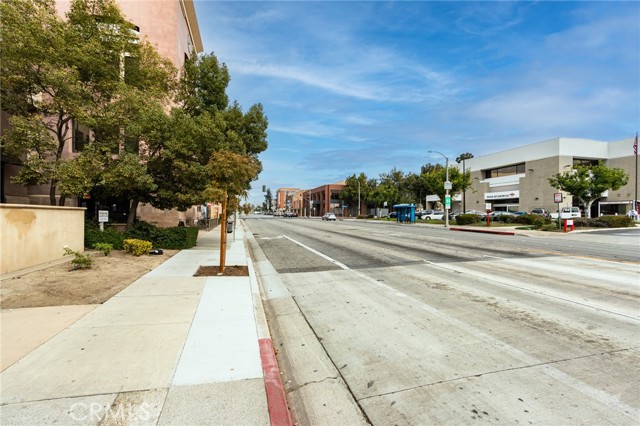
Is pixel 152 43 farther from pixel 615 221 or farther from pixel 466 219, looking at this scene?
pixel 615 221

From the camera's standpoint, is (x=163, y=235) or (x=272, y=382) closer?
(x=272, y=382)

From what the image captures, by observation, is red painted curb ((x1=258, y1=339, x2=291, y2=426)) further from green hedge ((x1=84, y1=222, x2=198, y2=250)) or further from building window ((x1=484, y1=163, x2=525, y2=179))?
building window ((x1=484, y1=163, x2=525, y2=179))

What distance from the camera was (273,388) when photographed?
3.57 meters

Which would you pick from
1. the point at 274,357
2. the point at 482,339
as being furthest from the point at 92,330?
the point at 482,339

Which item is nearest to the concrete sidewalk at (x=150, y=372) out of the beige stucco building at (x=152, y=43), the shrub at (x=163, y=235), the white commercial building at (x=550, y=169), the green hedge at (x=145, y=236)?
the green hedge at (x=145, y=236)

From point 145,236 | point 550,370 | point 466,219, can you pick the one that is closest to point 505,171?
point 466,219

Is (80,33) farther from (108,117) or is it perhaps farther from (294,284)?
(294,284)

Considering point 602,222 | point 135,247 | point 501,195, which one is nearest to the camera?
point 135,247

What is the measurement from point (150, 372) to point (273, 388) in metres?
1.38

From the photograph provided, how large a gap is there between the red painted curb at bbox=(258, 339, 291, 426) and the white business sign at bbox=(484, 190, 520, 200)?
6965cm

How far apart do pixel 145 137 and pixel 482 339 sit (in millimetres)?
15133

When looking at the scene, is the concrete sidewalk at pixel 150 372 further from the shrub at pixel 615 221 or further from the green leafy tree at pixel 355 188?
the green leafy tree at pixel 355 188

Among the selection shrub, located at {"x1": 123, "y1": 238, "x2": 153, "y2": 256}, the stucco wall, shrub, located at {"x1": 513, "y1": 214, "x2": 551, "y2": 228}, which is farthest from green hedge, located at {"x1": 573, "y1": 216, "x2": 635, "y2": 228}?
the stucco wall

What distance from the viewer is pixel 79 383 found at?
3.59 m
